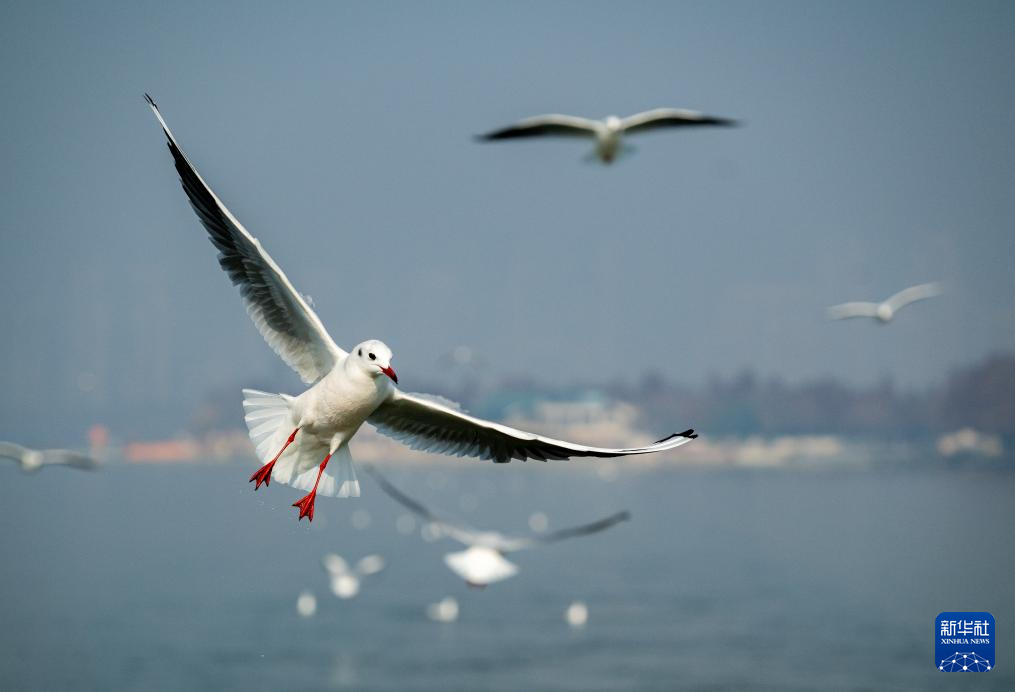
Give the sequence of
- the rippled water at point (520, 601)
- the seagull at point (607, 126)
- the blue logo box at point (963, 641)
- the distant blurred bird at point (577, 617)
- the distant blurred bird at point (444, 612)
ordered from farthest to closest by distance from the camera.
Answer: the distant blurred bird at point (444, 612) → the distant blurred bird at point (577, 617) → the rippled water at point (520, 601) → the blue logo box at point (963, 641) → the seagull at point (607, 126)

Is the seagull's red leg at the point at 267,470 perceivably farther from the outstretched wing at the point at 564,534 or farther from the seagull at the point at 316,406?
the outstretched wing at the point at 564,534

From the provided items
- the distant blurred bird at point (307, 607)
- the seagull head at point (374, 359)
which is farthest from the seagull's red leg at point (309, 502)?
the distant blurred bird at point (307, 607)

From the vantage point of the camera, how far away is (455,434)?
27.1 ft

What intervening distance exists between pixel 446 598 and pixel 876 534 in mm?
34965

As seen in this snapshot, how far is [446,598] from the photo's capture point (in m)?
46.5

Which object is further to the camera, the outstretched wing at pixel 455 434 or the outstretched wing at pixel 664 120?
the outstretched wing at pixel 664 120

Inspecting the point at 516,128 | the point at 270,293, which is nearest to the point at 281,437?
the point at 270,293

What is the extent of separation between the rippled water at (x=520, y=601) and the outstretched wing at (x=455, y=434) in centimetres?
2606

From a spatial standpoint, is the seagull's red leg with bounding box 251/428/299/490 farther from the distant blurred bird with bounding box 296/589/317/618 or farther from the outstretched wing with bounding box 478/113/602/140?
the distant blurred bird with bounding box 296/589/317/618

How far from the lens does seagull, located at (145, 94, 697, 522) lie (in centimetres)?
752

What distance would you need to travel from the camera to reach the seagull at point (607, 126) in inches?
684

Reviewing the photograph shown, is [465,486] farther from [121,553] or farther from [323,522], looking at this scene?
[121,553]

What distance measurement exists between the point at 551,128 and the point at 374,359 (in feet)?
36.0

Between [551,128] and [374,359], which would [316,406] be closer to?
[374,359]
